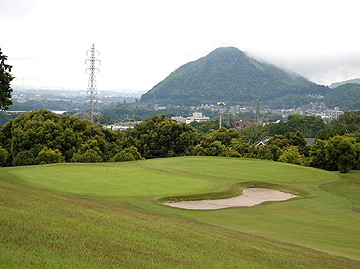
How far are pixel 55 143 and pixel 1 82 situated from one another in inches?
966

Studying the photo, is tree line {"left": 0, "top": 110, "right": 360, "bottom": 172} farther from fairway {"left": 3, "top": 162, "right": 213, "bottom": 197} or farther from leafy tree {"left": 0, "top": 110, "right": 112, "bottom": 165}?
fairway {"left": 3, "top": 162, "right": 213, "bottom": 197}

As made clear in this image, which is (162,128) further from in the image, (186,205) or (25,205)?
(25,205)

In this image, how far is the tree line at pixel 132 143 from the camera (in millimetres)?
42750

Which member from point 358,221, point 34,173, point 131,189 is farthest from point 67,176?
point 358,221

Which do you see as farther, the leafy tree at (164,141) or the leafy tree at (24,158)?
the leafy tree at (164,141)

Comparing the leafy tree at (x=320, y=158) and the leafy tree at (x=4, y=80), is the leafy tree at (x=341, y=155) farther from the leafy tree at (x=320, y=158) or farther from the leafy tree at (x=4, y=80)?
the leafy tree at (x=4, y=80)

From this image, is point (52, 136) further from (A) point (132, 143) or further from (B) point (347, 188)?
(B) point (347, 188)

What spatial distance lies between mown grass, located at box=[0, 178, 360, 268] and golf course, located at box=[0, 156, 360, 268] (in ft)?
0.09

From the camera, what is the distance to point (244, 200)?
77.0ft

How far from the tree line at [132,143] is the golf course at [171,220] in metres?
11.6

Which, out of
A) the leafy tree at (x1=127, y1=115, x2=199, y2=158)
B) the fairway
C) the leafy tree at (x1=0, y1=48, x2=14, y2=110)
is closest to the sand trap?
the fairway

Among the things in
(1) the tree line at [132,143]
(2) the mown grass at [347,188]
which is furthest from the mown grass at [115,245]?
(1) the tree line at [132,143]

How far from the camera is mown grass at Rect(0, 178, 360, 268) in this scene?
25.1ft

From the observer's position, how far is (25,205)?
12.1 m
